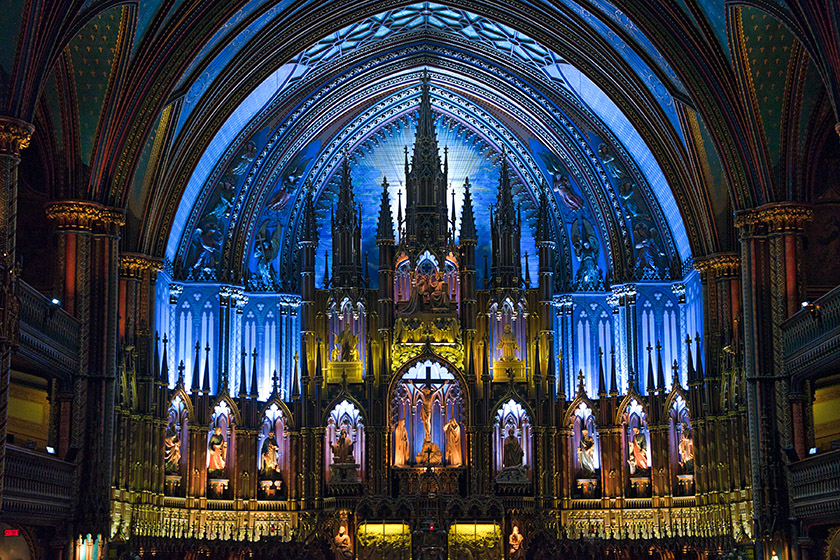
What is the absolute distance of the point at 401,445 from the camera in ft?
129

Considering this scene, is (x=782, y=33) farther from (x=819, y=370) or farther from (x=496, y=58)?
(x=496, y=58)

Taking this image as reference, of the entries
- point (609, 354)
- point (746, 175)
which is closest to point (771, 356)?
point (746, 175)

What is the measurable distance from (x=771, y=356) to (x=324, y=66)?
59.4 ft

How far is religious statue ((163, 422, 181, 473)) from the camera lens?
37156 mm

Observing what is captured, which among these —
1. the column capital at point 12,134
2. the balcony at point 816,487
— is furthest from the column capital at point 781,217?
the column capital at point 12,134

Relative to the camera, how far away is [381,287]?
40156mm

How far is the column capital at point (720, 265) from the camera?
3603cm

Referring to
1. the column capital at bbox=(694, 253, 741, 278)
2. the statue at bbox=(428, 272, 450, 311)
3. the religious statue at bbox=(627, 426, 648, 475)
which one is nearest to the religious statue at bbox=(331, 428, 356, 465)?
→ the statue at bbox=(428, 272, 450, 311)

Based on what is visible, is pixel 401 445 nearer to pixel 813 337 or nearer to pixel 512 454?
pixel 512 454

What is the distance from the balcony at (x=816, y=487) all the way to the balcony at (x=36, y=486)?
16.7 meters

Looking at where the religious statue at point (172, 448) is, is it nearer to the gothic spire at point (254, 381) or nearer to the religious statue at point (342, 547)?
the gothic spire at point (254, 381)

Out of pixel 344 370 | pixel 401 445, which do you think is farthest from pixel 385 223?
pixel 401 445

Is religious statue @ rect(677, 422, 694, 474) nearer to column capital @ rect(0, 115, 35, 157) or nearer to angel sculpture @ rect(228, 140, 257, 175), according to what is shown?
angel sculpture @ rect(228, 140, 257, 175)

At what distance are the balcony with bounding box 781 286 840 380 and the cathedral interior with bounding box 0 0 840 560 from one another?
0.13 meters
